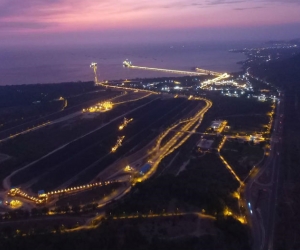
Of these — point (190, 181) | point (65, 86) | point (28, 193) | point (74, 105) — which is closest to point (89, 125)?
point (74, 105)

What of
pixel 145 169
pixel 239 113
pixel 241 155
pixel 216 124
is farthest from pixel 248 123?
pixel 145 169

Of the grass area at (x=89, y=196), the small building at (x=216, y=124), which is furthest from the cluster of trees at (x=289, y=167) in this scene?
the grass area at (x=89, y=196)

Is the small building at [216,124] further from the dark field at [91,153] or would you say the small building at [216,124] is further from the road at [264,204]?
the road at [264,204]

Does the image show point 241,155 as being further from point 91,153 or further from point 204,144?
point 91,153

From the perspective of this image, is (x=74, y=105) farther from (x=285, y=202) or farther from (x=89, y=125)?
(x=285, y=202)

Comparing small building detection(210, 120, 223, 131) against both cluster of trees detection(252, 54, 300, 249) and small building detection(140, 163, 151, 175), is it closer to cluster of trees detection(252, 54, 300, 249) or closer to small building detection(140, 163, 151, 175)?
cluster of trees detection(252, 54, 300, 249)

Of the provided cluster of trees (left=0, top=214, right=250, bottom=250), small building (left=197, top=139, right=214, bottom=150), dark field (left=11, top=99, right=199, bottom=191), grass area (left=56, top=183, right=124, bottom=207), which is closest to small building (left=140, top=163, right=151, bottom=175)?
grass area (left=56, top=183, right=124, bottom=207)
